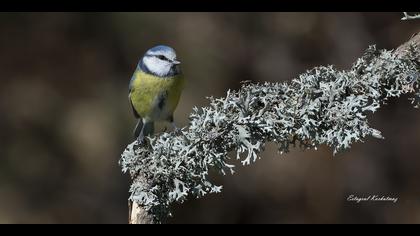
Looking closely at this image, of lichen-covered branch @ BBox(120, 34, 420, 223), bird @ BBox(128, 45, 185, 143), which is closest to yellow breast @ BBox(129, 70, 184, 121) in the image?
bird @ BBox(128, 45, 185, 143)

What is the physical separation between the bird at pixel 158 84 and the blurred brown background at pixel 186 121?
143cm

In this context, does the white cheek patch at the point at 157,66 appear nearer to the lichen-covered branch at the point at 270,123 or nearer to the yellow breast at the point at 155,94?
the yellow breast at the point at 155,94

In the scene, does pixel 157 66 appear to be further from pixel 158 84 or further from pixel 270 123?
pixel 270 123

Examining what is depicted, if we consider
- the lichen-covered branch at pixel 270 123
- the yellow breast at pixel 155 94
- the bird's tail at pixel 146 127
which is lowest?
the lichen-covered branch at pixel 270 123

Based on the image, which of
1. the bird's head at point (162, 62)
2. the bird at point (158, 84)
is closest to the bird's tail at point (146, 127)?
the bird at point (158, 84)

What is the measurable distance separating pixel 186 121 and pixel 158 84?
1535 mm

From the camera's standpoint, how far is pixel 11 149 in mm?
5141

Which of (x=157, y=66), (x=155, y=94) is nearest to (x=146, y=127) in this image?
(x=155, y=94)

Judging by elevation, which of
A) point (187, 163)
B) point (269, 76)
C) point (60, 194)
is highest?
point (269, 76)

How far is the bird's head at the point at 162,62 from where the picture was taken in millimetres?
3387

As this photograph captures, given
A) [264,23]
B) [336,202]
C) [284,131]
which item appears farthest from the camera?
[264,23]

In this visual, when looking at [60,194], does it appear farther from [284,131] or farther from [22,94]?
[284,131]

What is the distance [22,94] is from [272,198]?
7.62 ft

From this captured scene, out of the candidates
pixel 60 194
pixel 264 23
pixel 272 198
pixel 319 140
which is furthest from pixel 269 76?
pixel 319 140
